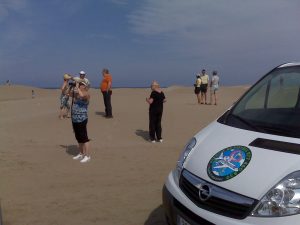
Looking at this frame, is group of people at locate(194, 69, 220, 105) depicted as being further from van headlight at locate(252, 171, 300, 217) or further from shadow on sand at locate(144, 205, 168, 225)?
van headlight at locate(252, 171, 300, 217)

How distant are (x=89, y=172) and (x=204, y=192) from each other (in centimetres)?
530

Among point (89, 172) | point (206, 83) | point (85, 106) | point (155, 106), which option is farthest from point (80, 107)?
point (206, 83)

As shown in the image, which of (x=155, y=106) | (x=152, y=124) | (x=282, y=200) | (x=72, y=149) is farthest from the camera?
(x=152, y=124)

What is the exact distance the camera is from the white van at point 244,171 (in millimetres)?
3398

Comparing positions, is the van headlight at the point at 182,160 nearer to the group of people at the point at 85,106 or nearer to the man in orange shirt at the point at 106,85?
the group of people at the point at 85,106

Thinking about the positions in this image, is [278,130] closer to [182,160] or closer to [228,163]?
[228,163]

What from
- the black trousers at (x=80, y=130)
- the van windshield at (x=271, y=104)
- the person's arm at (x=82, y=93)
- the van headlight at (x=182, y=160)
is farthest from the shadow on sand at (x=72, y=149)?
the van headlight at (x=182, y=160)

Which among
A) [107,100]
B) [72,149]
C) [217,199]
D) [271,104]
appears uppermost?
[271,104]

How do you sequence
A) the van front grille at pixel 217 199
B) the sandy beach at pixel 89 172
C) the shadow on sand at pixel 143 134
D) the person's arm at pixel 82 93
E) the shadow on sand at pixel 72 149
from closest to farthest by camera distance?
1. the van front grille at pixel 217 199
2. the sandy beach at pixel 89 172
3. the person's arm at pixel 82 93
4. the shadow on sand at pixel 72 149
5. the shadow on sand at pixel 143 134

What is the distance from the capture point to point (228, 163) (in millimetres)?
3850

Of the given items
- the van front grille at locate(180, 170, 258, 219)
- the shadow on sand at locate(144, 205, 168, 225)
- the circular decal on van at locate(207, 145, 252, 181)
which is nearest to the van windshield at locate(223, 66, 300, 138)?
the circular decal on van at locate(207, 145, 252, 181)

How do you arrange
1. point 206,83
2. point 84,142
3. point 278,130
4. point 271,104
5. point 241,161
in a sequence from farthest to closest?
point 206,83 → point 84,142 → point 271,104 → point 278,130 → point 241,161

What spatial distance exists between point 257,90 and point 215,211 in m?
2.06

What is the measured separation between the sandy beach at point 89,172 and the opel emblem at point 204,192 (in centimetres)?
206
